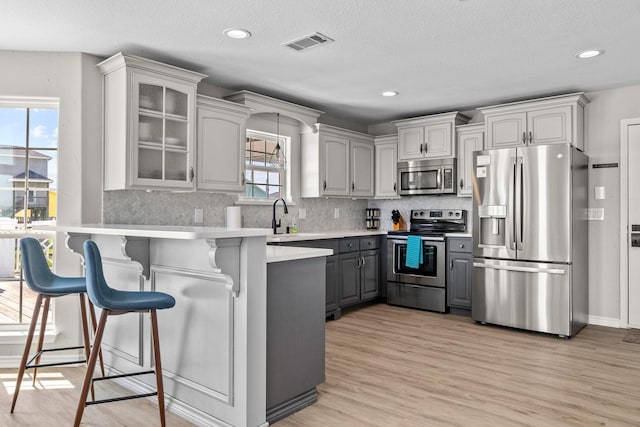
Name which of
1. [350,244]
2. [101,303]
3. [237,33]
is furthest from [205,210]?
[101,303]

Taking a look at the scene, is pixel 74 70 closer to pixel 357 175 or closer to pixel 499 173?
pixel 357 175

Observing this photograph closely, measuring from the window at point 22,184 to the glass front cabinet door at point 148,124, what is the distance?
1.51 feet

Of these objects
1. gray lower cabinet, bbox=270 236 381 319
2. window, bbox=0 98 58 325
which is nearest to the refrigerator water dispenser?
gray lower cabinet, bbox=270 236 381 319

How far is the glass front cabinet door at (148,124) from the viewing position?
346 centimetres

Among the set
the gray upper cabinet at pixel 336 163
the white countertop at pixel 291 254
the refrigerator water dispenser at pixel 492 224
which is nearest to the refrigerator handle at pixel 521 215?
the refrigerator water dispenser at pixel 492 224

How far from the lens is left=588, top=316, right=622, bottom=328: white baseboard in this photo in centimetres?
462

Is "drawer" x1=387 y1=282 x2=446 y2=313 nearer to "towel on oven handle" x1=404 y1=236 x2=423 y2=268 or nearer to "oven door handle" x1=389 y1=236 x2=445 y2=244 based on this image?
"towel on oven handle" x1=404 y1=236 x2=423 y2=268

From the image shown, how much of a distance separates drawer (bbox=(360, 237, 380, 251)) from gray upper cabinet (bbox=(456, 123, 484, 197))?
1.14 m

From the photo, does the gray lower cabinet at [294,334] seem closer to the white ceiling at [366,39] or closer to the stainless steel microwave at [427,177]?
the white ceiling at [366,39]

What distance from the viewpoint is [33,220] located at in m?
3.58

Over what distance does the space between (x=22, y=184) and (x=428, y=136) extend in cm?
425

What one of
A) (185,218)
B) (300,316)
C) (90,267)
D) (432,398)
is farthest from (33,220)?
(432,398)

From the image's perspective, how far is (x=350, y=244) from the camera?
16.9 feet

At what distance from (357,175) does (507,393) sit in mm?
3501
